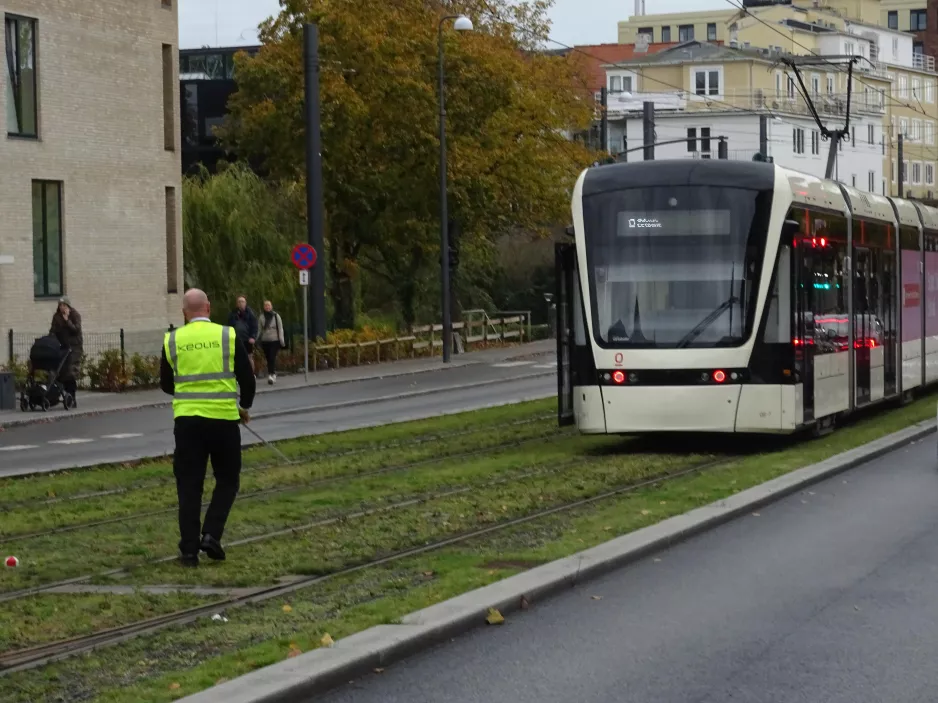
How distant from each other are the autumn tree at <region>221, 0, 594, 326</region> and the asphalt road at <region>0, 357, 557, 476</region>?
7599 millimetres

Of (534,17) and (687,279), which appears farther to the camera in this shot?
(534,17)

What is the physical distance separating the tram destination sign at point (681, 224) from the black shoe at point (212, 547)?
894 centimetres

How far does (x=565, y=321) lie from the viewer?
65.1 ft

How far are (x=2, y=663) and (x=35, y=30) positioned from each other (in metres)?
30.2

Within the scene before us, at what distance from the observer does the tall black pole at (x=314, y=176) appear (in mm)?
40500

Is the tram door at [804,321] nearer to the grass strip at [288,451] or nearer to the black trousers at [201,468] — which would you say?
the grass strip at [288,451]

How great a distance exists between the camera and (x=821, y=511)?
555 inches

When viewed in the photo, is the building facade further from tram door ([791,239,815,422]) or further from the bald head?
the bald head

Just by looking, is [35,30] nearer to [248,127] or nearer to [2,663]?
[248,127]

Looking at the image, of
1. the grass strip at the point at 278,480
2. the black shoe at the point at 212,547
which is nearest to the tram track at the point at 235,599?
the black shoe at the point at 212,547

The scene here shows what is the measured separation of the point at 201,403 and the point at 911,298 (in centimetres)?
1834

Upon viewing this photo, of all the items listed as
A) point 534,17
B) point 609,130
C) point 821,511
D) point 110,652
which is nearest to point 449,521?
point 821,511

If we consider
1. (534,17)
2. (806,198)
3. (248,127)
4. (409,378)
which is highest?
(534,17)

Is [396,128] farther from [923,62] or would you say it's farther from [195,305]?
[923,62]
